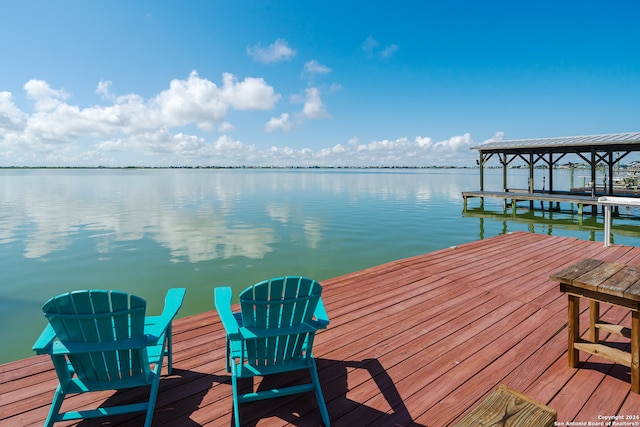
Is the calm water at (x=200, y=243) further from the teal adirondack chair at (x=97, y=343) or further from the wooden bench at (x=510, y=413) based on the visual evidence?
the wooden bench at (x=510, y=413)

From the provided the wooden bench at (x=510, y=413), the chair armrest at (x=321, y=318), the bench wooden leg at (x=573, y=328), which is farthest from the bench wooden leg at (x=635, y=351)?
the chair armrest at (x=321, y=318)

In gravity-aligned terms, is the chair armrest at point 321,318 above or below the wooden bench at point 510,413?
below

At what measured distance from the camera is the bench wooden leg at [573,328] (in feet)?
8.14

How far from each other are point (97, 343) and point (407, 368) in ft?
6.93

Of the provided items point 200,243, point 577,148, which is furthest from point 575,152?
point 200,243

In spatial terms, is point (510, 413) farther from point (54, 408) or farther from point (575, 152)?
point (575, 152)

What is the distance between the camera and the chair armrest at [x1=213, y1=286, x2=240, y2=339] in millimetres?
2066

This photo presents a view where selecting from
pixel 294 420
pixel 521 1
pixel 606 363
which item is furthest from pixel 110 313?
pixel 521 1

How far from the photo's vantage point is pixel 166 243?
11.7 metres

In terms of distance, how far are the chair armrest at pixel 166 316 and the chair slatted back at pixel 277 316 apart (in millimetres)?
505

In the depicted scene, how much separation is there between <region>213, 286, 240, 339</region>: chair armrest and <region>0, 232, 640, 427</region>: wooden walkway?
0.60 meters

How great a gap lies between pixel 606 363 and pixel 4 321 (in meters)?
8.07

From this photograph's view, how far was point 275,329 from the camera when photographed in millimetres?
2160

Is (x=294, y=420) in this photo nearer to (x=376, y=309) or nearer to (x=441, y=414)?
(x=441, y=414)
